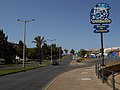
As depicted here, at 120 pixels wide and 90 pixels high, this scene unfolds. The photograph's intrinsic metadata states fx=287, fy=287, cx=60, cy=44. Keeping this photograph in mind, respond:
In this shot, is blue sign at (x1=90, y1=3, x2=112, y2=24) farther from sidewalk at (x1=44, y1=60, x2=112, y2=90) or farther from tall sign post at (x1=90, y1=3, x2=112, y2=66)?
sidewalk at (x1=44, y1=60, x2=112, y2=90)

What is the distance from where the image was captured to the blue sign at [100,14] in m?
38.2

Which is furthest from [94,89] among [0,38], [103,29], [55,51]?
[55,51]

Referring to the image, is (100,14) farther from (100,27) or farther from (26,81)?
(26,81)

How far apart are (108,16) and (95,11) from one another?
1.97 metres

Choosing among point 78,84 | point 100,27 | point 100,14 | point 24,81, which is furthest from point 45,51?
point 78,84

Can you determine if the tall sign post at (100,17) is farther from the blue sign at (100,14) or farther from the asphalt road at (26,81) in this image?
the asphalt road at (26,81)

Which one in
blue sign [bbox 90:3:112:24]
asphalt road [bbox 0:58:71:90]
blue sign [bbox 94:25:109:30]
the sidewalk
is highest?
blue sign [bbox 90:3:112:24]

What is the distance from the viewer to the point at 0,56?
3991 inches

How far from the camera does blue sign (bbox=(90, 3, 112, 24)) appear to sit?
125 ft

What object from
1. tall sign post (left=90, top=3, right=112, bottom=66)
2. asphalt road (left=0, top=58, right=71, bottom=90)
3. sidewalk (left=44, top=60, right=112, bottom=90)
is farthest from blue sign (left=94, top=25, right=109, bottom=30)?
sidewalk (left=44, top=60, right=112, bottom=90)

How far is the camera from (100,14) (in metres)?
39.1

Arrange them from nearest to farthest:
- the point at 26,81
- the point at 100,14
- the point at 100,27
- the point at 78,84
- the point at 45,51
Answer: the point at 78,84 < the point at 26,81 < the point at 100,27 < the point at 100,14 < the point at 45,51

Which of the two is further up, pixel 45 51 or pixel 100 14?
pixel 100 14

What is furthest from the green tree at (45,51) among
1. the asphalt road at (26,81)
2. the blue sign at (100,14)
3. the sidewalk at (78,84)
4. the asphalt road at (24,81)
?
the sidewalk at (78,84)
